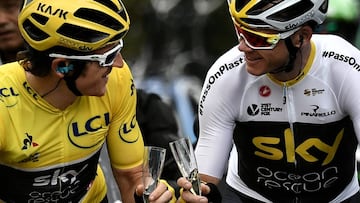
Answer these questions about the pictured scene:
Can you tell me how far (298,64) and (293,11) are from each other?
0.91 feet

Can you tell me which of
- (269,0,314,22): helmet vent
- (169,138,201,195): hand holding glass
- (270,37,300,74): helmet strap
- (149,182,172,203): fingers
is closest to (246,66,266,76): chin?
(270,37,300,74): helmet strap

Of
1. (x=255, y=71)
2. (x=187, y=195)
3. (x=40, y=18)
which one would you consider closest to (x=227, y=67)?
(x=255, y=71)

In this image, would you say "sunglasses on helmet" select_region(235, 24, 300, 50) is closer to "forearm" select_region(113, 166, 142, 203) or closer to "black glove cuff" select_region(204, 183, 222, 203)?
"black glove cuff" select_region(204, 183, 222, 203)

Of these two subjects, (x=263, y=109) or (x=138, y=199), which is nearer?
(x=138, y=199)

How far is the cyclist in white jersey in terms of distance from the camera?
15.1ft

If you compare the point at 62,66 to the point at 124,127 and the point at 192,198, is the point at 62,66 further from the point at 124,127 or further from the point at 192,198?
the point at 192,198

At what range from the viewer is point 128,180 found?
4801mm

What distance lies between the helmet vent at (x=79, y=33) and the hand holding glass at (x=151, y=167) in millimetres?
533

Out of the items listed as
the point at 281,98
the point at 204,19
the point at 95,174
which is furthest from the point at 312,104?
the point at 204,19

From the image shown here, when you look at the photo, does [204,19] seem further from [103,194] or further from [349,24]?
[103,194]

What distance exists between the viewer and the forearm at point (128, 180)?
4773 mm

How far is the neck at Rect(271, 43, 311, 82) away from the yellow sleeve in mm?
700

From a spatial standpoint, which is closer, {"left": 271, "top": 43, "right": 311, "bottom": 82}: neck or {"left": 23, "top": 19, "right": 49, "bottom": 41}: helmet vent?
{"left": 23, "top": 19, "right": 49, "bottom": 41}: helmet vent

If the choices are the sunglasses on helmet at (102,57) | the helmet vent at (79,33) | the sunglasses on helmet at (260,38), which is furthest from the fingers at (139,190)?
the sunglasses on helmet at (260,38)
